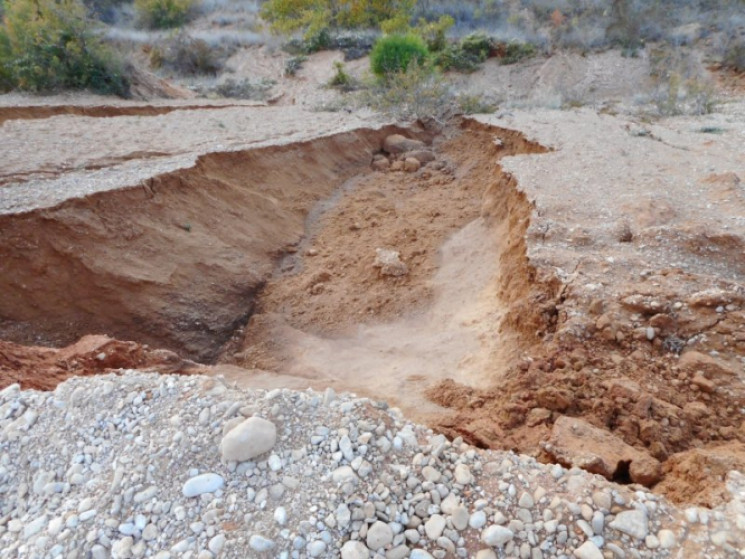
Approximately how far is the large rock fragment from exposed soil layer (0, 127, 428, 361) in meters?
2.81

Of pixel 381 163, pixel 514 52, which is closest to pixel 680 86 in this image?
pixel 514 52

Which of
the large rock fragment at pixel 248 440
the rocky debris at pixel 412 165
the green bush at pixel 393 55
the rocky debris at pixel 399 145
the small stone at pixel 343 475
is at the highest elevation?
the green bush at pixel 393 55

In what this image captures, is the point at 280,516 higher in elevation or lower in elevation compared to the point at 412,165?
higher

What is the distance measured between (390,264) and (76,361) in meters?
3.20

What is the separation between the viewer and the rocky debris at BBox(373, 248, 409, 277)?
552 centimetres

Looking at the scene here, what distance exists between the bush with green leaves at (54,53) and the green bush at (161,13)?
10069mm

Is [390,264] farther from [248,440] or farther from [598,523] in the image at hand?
[598,523]

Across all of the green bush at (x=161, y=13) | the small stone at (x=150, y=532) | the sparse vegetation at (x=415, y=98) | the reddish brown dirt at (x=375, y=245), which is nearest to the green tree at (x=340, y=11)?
the green bush at (x=161, y=13)

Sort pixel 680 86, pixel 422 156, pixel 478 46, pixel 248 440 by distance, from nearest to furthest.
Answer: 1. pixel 248 440
2. pixel 422 156
3. pixel 680 86
4. pixel 478 46

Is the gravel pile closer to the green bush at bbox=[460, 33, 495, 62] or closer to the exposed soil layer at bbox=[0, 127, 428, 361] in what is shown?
the exposed soil layer at bbox=[0, 127, 428, 361]

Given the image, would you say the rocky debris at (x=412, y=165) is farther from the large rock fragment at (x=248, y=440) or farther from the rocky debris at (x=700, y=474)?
the large rock fragment at (x=248, y=440)

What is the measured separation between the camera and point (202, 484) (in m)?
1.86

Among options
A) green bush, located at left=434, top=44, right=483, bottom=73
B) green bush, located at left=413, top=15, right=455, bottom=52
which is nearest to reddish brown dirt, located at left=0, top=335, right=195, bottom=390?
green bush, located at left=434, top=44, right=483, bottom=73

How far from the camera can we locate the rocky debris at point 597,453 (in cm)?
222
